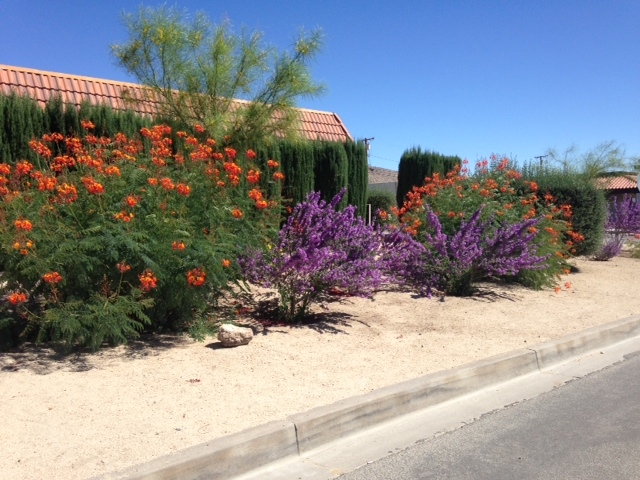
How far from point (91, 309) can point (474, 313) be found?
527 cm

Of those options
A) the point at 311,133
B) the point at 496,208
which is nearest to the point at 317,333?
the point at 496,208

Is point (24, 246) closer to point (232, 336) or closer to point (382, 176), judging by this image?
point (232, 336)

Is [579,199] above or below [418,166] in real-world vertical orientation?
below

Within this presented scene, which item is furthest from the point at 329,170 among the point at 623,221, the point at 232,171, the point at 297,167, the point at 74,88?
the point at 623,221

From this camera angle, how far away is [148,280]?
19.9ft

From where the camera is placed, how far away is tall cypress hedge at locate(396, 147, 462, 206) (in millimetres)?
21922

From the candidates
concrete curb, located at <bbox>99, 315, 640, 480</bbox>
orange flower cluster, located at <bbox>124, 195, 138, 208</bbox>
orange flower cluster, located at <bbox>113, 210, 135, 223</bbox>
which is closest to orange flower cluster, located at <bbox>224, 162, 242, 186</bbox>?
orange flower cluster, located at <bbox>124, 195, 138, 208</bbox>

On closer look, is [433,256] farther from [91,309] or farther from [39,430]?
[39,430]

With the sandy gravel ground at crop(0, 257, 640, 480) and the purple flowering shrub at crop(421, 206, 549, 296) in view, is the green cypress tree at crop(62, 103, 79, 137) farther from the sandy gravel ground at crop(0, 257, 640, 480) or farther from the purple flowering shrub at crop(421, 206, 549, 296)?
the purple flowering shrub at crop(421, 206, 549, 296)

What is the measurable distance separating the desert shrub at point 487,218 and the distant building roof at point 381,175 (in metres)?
38.9

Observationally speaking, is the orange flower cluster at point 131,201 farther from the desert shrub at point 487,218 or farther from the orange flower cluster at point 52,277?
the desert shrub at point 487,218

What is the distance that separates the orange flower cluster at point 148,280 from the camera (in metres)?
6.06

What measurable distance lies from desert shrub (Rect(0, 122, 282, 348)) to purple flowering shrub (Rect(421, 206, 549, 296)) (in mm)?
3953

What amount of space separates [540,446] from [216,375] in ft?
9.14
